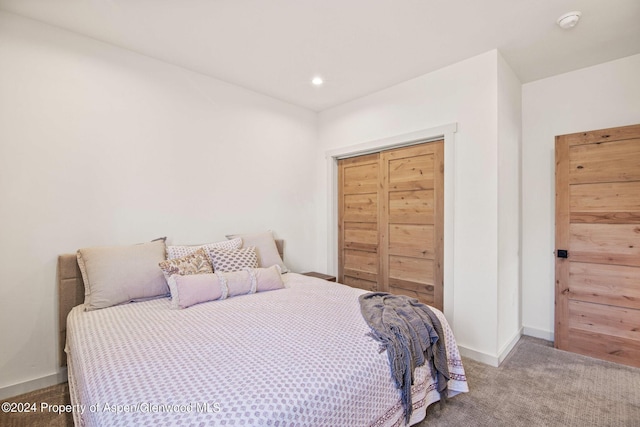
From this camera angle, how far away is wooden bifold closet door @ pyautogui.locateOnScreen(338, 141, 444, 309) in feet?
9.49

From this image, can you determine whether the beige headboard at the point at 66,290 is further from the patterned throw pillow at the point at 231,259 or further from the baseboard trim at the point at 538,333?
the baseboard trim at the point at 538,333

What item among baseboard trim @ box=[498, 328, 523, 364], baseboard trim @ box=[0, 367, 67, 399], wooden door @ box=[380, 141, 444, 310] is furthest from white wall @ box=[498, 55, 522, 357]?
baseboard trim @ box=[0, 367, 67, 399]

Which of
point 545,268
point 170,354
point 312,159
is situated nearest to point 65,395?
point 170,354

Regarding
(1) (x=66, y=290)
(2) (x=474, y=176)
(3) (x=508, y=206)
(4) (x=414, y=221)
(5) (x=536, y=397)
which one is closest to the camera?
(5) (x=536, y=397)

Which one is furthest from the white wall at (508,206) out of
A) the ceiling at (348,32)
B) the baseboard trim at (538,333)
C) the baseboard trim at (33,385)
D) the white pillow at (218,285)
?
the baseboard trim at (33,385)

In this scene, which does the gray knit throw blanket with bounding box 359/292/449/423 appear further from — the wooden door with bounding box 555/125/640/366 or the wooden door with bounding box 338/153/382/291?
the wooden door with bounding box 555/125/640/366

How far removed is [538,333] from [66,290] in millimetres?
4341

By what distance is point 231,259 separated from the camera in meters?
2.48

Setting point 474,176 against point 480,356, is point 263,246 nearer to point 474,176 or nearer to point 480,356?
point 474,176

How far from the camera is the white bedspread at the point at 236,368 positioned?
39.0 inches

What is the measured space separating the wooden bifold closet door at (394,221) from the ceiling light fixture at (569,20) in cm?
117

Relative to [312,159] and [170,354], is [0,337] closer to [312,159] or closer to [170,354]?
[170,354]

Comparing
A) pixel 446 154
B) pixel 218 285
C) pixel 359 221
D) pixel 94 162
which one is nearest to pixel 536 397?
pixel 446 154

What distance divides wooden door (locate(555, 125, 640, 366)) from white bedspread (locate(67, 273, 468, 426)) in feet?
5.56
